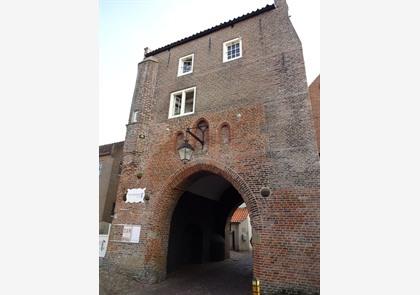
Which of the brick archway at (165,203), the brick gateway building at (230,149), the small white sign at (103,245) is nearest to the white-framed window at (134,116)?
the brick gateway building at (230,149)

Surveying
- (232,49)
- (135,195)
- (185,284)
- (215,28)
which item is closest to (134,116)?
(135,195)

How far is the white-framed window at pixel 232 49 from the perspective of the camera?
38.2 ft

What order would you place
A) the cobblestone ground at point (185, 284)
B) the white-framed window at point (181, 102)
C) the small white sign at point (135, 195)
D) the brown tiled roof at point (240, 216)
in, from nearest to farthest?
the cobblestone ground at point (185, 284), the small white sign at point (135, 195), the white-framed window at point (181, 102), the brown tiled roof at point (240, 216)

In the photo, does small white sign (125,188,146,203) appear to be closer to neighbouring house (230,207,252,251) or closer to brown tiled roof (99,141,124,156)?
brown tiled roof (99,141,124,156)

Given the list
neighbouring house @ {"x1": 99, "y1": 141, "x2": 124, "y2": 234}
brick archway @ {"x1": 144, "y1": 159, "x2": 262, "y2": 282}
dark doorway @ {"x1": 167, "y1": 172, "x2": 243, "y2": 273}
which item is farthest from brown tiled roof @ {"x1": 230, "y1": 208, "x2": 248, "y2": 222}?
brick archway @ {"x1": 144, "y1": 159, "x2": 262, "y2": 282}

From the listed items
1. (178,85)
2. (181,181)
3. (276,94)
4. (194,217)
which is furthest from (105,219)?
(276,94)

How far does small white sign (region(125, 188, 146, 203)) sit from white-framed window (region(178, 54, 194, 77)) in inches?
240

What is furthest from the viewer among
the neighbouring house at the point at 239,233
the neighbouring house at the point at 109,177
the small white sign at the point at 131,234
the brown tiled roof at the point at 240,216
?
the brown tiled roof at the point at 240,216

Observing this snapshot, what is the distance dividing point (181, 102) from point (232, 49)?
3.48m

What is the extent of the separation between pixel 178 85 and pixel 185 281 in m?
8.82

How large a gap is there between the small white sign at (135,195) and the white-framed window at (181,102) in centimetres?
362

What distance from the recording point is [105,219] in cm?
1531

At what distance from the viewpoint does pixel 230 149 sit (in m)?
9.81

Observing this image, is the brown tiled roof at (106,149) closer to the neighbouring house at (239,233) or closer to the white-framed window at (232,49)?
the white-framed window at (232,49)
